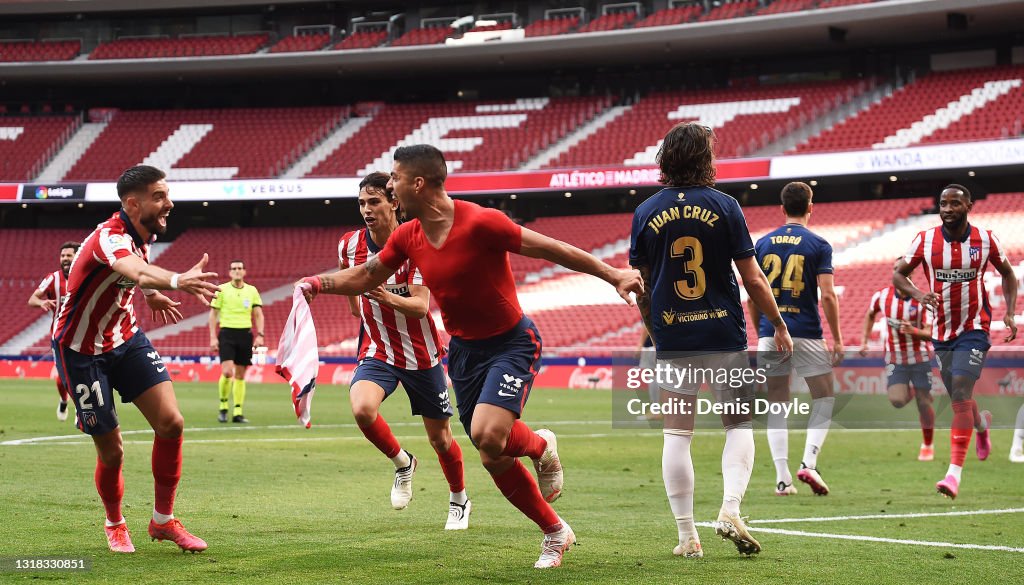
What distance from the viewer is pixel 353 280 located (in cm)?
639

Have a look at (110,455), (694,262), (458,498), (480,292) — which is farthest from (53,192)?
(694,262)

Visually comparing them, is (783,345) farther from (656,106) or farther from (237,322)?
(656,106)

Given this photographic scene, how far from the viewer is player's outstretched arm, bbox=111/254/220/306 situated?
219 inches

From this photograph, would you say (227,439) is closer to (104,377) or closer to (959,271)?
(104,377)

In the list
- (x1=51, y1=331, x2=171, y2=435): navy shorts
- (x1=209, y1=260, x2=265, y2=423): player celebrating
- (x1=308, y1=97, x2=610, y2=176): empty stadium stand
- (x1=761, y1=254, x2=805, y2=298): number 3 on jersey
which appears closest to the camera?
(x1=51, y1=331, x2=171, y2=435): navy shorts

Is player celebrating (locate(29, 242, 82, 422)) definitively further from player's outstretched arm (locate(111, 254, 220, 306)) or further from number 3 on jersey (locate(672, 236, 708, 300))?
number 3 on jersey (locate(672, 236, 708, 300))

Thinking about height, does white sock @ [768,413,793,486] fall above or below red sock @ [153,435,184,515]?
below

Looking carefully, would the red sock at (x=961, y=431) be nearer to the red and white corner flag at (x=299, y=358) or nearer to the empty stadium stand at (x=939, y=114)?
the red and white corner flag at (x=299, y=358)

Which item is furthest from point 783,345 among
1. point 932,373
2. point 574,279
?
point 574,279

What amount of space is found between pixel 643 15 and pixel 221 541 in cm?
4008

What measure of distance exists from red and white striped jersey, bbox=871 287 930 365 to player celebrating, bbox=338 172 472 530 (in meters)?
7.10

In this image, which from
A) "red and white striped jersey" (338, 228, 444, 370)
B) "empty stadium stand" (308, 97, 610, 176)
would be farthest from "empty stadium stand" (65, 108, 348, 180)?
"red and white striped jersey" (338, 228, 444, 370)

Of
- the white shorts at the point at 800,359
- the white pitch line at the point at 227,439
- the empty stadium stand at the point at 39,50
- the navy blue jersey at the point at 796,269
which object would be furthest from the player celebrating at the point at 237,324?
the empty stadium stand at the point at 39,50

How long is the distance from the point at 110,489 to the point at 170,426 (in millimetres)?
472
